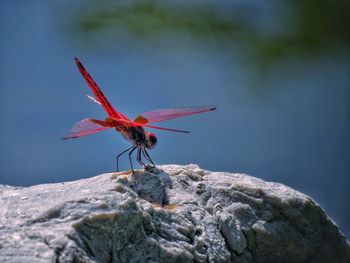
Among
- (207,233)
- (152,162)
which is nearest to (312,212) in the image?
(207,233)

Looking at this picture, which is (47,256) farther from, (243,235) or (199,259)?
(243,235)

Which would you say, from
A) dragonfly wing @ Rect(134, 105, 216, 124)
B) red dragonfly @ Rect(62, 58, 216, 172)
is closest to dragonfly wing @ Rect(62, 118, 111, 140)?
red dragonfly @ Rect(62, 58, 216, 172)

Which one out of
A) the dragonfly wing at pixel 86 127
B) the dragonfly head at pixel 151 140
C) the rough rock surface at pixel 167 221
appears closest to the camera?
the rough rock surface at pixel 167 221

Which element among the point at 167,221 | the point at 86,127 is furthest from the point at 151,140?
the point at 167,221

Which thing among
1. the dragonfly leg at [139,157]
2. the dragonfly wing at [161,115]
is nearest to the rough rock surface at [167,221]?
the dragonfly leg at [139,157]

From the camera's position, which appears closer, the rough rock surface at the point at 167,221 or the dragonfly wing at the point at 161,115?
the rough rock surface at the point at 167,221

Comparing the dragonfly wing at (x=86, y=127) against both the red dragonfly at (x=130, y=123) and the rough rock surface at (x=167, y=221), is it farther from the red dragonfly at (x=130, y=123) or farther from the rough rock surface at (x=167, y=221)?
the rough rock surface at (x=167, y=221)

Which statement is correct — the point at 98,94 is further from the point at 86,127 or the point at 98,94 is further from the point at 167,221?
the point at 167,221

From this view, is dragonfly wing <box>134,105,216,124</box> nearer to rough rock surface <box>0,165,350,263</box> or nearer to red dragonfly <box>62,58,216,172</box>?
red dragonfly <box>62,58,216,172</box>

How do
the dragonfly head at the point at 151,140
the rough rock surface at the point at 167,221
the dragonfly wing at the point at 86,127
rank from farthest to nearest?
the dragonfly head at the point at 151,140, the dragonfly wing at the point at 86,127, the rough rock surface at the point at 167,221
